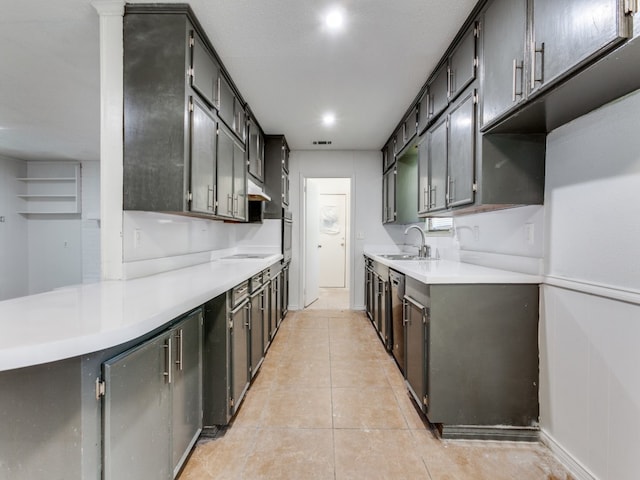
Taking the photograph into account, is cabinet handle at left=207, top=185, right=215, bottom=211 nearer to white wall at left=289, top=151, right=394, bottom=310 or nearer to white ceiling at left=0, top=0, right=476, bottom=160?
white ceiling at left=0, top=0, right=476, bottom=160

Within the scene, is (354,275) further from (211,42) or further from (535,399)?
(211,42)

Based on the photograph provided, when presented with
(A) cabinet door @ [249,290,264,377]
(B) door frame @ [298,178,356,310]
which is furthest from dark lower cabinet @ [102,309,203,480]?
(B) door frame @ [298,178,356,310]

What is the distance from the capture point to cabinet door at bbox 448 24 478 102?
185 cm

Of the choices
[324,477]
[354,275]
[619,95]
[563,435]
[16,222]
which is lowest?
[324,477]

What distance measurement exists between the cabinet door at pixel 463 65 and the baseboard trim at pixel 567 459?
6.63 feet

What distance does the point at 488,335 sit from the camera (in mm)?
1813

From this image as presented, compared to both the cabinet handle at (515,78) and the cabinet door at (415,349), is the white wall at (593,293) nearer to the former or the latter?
the cabinet handle at (515,78)

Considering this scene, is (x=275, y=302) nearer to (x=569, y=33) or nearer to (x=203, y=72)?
(x=203, y=72)

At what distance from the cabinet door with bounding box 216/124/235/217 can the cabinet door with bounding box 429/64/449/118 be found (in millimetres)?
1616

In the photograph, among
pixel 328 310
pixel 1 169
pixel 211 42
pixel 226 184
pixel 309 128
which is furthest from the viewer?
pixel 1 169

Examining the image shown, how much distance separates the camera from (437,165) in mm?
2438

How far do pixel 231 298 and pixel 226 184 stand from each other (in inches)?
41.3

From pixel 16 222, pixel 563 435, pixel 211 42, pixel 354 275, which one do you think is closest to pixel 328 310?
pixel 354 275

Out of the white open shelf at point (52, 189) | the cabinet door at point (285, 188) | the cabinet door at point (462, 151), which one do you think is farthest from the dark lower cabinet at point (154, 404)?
the white open shelf at point (52, 189)
